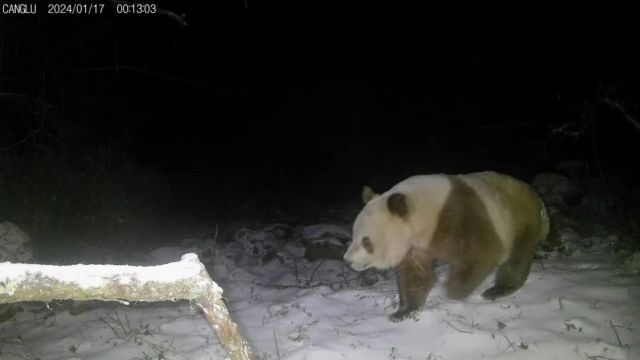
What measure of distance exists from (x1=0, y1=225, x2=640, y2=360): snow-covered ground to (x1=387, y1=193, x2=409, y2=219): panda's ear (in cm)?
96

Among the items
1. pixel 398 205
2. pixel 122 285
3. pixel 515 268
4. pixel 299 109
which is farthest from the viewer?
pixel 299 109

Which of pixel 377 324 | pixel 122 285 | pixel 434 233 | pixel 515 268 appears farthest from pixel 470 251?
pixel 122 285

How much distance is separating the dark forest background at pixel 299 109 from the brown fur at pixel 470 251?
179 inches

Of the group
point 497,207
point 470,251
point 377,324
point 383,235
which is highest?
point 497,207

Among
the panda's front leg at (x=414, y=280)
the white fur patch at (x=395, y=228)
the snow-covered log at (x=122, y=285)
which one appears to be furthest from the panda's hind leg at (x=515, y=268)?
the snow-covered log at (x=122, y=285)

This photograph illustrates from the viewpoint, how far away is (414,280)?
4691 millimetres

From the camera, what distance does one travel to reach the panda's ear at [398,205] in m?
4.39

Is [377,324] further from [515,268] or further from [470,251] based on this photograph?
[515,268]

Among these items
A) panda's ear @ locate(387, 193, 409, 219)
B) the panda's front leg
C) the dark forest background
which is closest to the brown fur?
the panda's front leg

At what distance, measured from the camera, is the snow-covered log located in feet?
6.51

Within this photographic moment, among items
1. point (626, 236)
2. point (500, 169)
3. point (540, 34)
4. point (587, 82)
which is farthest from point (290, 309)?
point (500, 169)

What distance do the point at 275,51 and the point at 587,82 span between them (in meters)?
10.0

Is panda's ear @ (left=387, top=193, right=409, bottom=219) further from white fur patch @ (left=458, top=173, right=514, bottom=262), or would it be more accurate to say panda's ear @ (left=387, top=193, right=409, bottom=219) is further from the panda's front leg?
white fur patch @ (left=458, top=173, right=514, bottom=262)

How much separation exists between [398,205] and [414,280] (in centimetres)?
76
